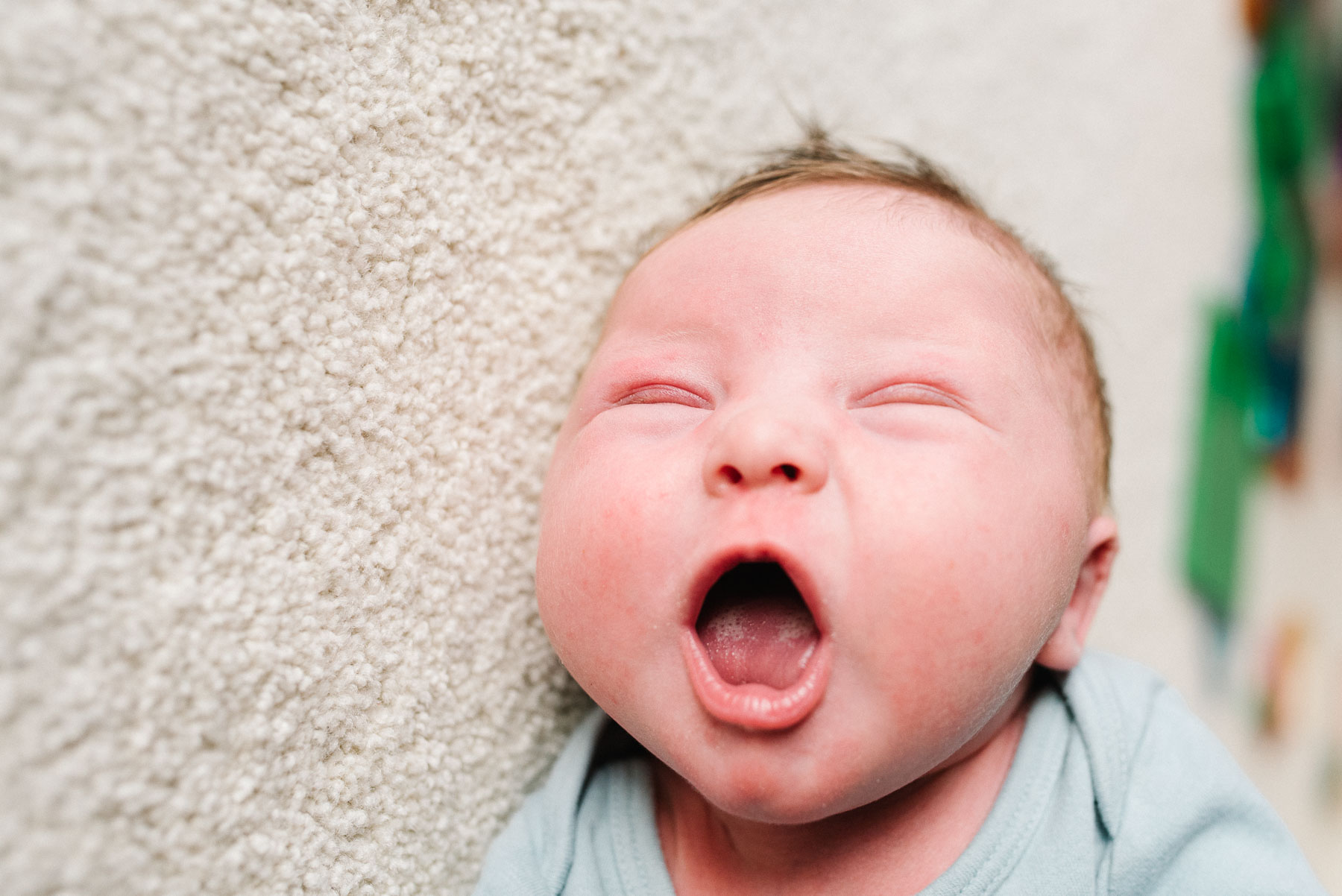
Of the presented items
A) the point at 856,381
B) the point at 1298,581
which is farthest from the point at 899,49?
the point at 1298,581

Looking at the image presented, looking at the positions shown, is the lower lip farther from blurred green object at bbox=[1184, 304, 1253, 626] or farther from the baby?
blurred green object at bbox=[1184, 304, 1253, 626]

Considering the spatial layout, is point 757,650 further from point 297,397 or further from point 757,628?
point 297,397

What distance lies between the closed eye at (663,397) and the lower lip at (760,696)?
0.45 feet

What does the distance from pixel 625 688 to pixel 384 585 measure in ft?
0.46

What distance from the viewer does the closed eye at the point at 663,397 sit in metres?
0.51

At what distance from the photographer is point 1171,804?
0.54 m

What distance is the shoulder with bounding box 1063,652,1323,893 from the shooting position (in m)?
0.52

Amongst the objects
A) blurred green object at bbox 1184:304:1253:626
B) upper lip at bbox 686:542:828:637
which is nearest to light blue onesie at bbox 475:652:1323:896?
upper lip at bbox 686:542:828:637

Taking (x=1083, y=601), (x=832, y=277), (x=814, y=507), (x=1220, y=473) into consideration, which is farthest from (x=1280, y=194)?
(x=814, y=507)

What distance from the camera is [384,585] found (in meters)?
0.50

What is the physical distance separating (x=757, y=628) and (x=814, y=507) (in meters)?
0.08

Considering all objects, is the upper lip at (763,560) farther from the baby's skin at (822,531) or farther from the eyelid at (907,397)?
the eyelid at (907,397)

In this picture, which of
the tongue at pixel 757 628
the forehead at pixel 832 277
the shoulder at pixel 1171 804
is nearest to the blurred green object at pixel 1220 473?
the shoulder at pixel 1171 804

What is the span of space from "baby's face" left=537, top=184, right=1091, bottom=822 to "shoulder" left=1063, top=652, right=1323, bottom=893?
0.13 metres
